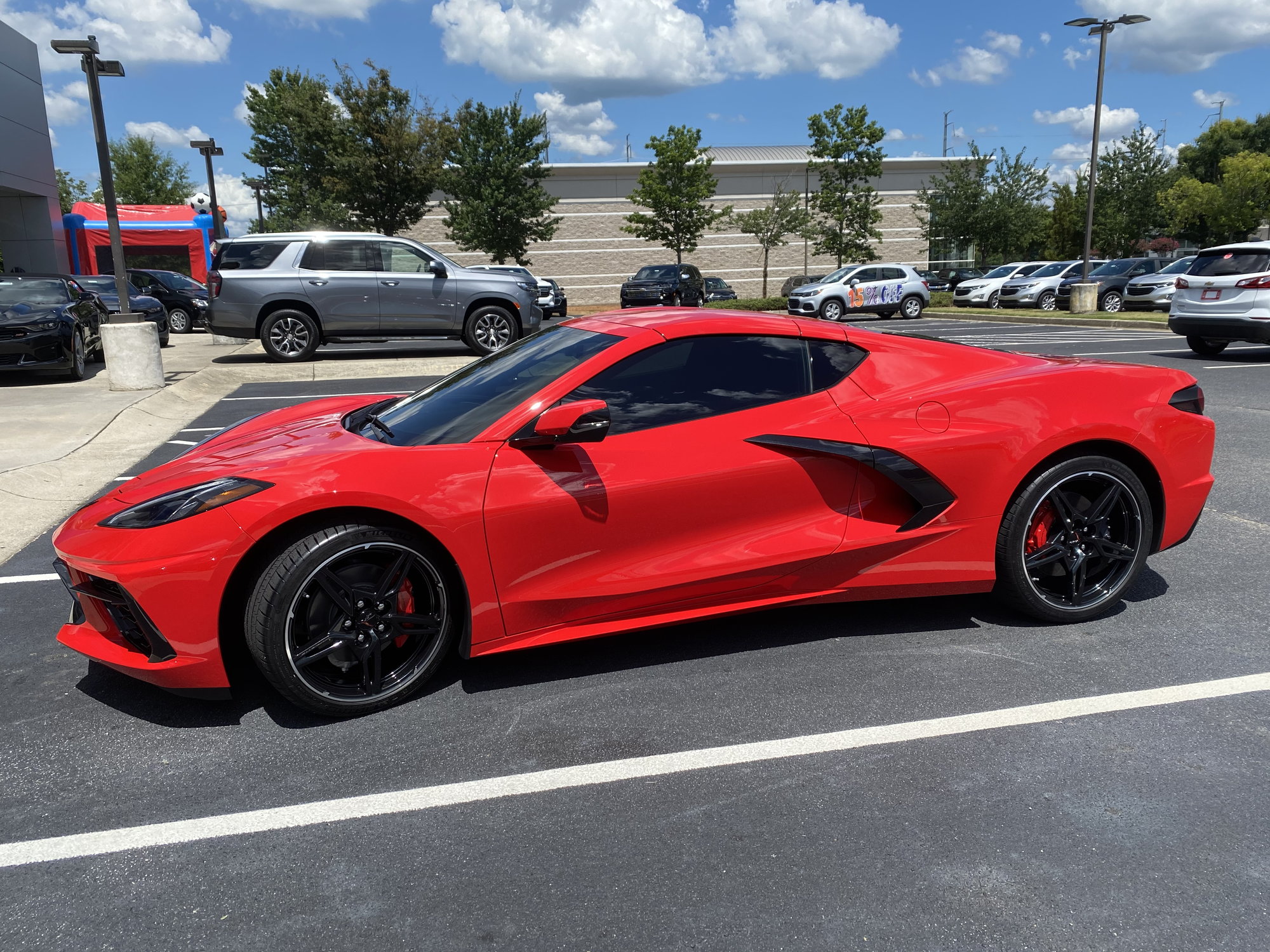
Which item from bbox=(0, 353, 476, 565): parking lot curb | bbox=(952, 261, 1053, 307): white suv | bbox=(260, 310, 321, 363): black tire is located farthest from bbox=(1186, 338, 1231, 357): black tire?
bbox=(952, 261, 1053, 307): white suv

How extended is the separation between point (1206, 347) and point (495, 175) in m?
28.5

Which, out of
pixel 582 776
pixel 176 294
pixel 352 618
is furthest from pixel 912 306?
pixel 582 776

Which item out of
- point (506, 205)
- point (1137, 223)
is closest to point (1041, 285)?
point (1137, 223)

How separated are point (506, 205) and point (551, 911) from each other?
36868mm

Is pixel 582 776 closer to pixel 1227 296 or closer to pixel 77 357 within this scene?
pixel 77 357

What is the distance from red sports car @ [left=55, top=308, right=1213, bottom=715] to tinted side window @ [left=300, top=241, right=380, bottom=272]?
10.7 m

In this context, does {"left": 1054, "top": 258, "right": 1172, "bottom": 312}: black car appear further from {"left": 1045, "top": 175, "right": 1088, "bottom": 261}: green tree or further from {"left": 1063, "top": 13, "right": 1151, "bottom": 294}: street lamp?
{"left": 1045, "top": 175, "right": 1088, "bottom": 261}: green tree

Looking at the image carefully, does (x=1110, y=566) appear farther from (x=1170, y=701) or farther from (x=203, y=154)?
(x=203, y=154)

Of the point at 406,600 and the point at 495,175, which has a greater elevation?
the point at 495,175

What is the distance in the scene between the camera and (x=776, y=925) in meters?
2.16

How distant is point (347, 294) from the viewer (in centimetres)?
1410

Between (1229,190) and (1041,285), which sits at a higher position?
(1229,190)

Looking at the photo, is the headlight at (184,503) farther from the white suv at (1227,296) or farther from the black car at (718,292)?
the black car at (718,292)

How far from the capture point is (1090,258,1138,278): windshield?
27.3m
